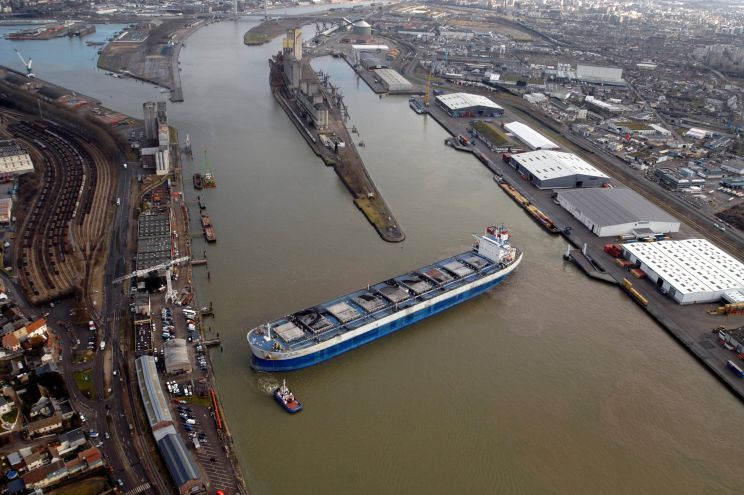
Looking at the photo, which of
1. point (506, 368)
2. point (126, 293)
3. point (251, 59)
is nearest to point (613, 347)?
point (506, 368)

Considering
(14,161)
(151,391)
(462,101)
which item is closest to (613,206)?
(462,101)

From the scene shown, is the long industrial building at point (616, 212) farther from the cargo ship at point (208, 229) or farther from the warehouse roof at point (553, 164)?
the cargo ship at point (208, 229)

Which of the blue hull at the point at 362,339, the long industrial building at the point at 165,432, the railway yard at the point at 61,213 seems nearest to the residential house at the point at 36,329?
the railway yard at the point at 61,213

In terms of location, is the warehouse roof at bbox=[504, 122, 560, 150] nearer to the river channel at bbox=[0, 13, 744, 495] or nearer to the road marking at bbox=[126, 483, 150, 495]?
the river channel at bbox=[0, 13, 744, 495]

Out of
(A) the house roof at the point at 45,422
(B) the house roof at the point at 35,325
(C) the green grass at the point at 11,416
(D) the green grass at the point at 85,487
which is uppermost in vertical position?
(B) the house roof at the point at 35,325

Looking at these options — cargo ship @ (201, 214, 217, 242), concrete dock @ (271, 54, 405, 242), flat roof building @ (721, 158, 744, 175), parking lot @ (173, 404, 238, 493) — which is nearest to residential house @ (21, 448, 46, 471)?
parking lot @ (173, 404, 238, 493)

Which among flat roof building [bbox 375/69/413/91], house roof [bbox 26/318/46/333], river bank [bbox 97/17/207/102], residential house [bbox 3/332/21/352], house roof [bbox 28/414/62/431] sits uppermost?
river bank [bbox 97/17/207/102]

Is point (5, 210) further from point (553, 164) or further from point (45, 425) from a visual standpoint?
point (553, 164)
